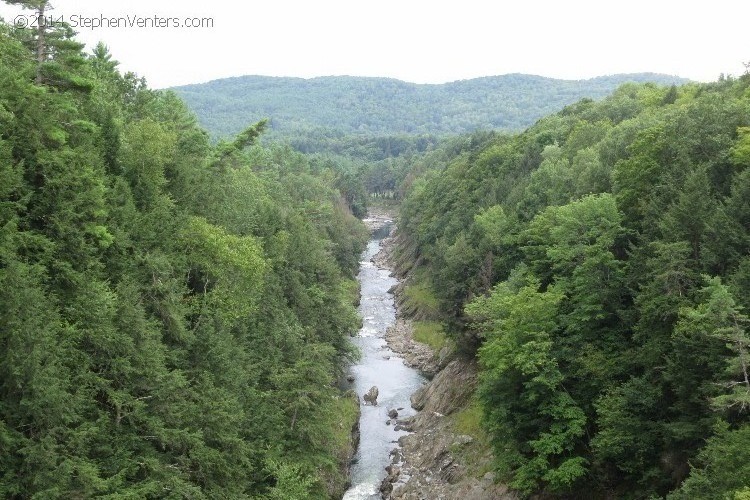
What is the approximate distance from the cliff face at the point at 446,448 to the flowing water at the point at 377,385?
1068 millimetres

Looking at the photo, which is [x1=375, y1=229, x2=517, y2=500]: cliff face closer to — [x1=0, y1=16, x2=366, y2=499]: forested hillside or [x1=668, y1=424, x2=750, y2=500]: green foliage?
[x1=0, y1=16, x2=366, y2=499]: forested hillside

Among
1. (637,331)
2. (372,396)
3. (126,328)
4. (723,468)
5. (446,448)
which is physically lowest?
(372,396)

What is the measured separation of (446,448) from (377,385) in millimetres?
15751

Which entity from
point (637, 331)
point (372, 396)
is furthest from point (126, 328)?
point (372, 396)

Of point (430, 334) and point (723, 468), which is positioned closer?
point (723, 468)

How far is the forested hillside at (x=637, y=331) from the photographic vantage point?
78.1ft

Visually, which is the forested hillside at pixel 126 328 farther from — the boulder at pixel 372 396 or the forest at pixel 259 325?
the boulder at pixel 372 396

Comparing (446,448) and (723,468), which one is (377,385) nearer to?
(446,448)

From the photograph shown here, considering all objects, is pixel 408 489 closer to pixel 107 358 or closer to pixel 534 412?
pixel 534 412

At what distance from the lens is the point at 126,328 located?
2570cm

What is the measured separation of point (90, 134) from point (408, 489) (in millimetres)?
28955

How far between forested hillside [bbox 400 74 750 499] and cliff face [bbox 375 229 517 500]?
→ 2.77m

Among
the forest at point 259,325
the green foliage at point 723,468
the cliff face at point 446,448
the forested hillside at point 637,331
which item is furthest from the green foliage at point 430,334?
the green foliage at point 723,468

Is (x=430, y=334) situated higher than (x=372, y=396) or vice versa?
(x=430, y=334)
